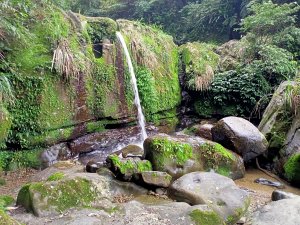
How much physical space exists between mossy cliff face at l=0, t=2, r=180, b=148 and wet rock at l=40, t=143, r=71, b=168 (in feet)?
0.54

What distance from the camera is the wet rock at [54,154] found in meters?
→ 6.31

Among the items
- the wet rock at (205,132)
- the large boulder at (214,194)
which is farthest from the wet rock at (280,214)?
the wet rock at (205,132)

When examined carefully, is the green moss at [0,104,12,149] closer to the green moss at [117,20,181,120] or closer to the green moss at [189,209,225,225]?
the green moss at [189,209,225,225]

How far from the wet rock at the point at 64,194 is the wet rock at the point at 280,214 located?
193 cm

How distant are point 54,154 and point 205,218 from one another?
3.90 meters

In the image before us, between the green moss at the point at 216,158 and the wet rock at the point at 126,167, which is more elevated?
the wet rock at the point at 126,167

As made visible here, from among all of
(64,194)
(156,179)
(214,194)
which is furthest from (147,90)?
(64,194)

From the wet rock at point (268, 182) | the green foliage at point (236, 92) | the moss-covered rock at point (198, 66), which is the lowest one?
the wet rock at point (268, 182)

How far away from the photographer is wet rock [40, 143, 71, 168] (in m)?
6.31

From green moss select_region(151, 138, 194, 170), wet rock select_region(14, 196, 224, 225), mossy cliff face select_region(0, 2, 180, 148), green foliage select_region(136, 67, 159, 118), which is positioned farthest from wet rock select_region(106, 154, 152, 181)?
green foliage select_region(136, 67, 159, 118)

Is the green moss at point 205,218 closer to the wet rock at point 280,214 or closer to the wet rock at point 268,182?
the wet rock at point 280,214

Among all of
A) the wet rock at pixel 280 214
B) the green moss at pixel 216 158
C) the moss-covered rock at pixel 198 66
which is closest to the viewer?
the wet rock at pixel 280 214

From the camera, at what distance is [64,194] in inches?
156

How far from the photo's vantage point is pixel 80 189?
4117 mm
